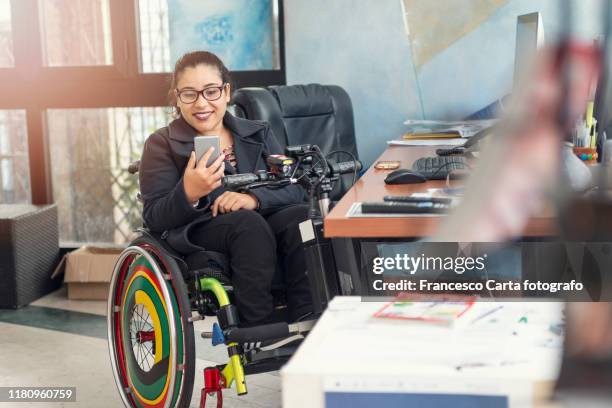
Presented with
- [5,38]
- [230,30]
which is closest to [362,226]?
[230,30]

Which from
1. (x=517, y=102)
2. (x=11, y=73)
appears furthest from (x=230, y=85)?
(x=517, y=102)

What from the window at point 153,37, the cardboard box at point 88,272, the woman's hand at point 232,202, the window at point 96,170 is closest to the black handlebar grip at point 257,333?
the woman's hand at point 232,202

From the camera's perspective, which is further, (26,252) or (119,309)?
(26,252)

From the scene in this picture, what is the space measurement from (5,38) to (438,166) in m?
2.76

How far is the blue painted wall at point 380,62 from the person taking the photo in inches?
141

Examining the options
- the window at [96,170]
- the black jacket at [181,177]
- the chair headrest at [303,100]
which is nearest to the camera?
the black jacket at [181,177]

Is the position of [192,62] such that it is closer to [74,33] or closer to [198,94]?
[198,94]

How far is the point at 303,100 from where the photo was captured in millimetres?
3152

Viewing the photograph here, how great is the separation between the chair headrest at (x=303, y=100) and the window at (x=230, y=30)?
2.31ft

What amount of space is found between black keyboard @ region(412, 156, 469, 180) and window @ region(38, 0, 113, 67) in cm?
220

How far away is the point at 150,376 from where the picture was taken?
2287mm

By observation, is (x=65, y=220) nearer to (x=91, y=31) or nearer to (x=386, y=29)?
(x=91, y=31)

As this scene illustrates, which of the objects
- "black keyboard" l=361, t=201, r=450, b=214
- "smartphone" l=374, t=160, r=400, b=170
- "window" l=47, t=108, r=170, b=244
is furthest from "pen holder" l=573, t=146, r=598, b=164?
"window" l=47, t=108, r=170, b=244

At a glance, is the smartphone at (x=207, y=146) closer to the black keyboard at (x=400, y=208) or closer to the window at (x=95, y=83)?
the black keyboard at (x=400, y=208)
